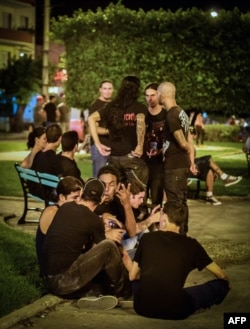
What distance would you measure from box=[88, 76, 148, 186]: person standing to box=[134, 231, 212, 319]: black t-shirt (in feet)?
12.4

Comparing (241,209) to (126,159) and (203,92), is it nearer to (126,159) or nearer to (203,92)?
(126,159)

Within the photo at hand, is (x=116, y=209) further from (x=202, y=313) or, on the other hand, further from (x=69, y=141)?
(x=202, y=313)

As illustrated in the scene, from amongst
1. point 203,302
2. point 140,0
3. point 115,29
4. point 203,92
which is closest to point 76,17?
point 115,29

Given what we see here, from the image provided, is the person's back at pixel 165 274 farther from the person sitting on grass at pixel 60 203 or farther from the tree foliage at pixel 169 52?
the tree foliage at pixel 169 52

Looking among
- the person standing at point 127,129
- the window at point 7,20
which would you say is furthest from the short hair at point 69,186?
the window at point 7,20

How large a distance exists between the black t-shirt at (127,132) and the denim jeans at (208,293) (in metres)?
3.82

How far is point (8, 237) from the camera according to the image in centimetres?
966

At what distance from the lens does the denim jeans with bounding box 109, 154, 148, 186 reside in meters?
9.99

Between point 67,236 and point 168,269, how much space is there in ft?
3.37

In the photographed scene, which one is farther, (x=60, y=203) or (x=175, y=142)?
(x=175, y=142)

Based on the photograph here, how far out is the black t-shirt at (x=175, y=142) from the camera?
9156 millimetres

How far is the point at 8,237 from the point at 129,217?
221cm

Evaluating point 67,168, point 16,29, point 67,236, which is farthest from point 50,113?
point 16,29

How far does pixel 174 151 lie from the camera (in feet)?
30.5
